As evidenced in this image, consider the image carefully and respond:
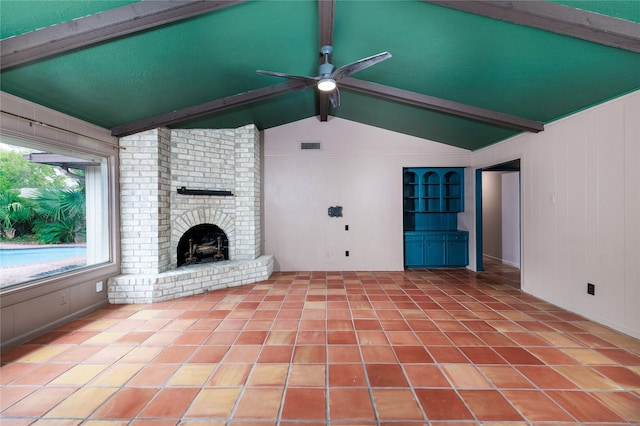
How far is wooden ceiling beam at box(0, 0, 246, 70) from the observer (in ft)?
6.57

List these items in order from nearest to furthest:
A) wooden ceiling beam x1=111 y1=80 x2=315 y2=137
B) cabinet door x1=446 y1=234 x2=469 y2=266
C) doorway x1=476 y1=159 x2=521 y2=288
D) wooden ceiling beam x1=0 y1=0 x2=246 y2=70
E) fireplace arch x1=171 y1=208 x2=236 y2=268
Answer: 1. wooden ceiling beam x1=0 y1=0 x2=246 y2=70
2. wooden ceiling beam x1=111 y1=80 x2=315 y2=137
3. fireplace arch x1=171 y1=208 x2=236 y2=268
4. doorway x1=476 y1=159 x2=521 y2=288
5. cabinet door x1=446 y1=234 x2=469 y2=266

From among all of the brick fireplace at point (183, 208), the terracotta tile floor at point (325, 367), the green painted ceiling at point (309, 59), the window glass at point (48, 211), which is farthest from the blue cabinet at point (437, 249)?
the window glass at point (48, 211)

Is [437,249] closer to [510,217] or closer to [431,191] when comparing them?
[431,191]

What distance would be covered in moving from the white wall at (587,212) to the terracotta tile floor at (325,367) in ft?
1.23

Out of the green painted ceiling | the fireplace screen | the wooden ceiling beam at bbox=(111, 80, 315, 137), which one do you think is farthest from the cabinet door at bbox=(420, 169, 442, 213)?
the fireplace screen

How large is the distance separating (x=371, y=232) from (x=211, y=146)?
11.6ft

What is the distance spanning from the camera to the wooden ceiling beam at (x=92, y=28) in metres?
2.00

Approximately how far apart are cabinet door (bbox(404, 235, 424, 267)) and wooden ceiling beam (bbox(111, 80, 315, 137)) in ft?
12.1

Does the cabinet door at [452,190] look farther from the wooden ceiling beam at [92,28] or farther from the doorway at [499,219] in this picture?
the wooden ceiling beam at [92,28]

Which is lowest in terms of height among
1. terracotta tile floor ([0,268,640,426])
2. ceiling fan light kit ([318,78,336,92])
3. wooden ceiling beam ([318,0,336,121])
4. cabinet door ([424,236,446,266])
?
terracotta tile floor ([0,268,640,426])

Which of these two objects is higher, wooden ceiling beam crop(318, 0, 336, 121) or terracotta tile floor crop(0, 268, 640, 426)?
wooden ceiling beam crop(318, 0, 336, 121)

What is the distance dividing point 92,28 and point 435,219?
235 inches

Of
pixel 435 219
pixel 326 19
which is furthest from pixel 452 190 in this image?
pixel 326 19

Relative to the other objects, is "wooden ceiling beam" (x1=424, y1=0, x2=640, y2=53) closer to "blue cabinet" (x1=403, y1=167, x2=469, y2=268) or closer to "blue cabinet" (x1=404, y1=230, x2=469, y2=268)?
"blue cabinet" (x1=403, y1=167, x2=469, y2=268)
